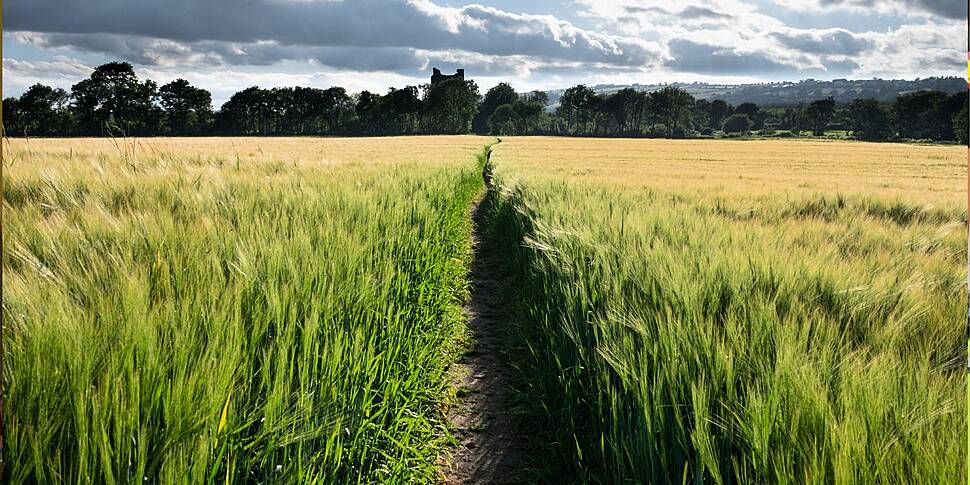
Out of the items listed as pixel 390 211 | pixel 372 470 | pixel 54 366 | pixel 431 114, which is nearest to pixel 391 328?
pixel 372 470

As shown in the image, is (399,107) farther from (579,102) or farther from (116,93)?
(116,93)

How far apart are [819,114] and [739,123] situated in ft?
83.1

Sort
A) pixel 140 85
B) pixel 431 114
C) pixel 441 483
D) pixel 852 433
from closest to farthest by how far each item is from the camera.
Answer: pixel 852 433
pixel 441 483
pixel 140 85
pixel 431 114

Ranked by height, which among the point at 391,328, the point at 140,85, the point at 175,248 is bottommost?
the point at 391,328

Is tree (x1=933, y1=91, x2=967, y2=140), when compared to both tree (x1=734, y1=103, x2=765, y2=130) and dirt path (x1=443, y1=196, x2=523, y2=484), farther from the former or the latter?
tree (x1=734, y1=103, x2=765, y2=130)

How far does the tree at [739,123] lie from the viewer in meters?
109

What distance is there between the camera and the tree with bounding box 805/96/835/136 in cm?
8236

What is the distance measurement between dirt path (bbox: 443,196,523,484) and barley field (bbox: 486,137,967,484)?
0.16 metres

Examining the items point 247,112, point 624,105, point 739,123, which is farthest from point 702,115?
point 247,112

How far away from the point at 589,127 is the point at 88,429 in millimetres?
111828

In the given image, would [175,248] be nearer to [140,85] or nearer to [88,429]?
[88,429]

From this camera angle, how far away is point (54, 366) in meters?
1.15

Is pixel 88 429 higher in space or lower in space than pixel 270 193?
lower

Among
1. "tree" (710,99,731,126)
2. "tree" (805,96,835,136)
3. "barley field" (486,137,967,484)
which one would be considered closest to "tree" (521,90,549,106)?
"tree" (710,99,731,126)
